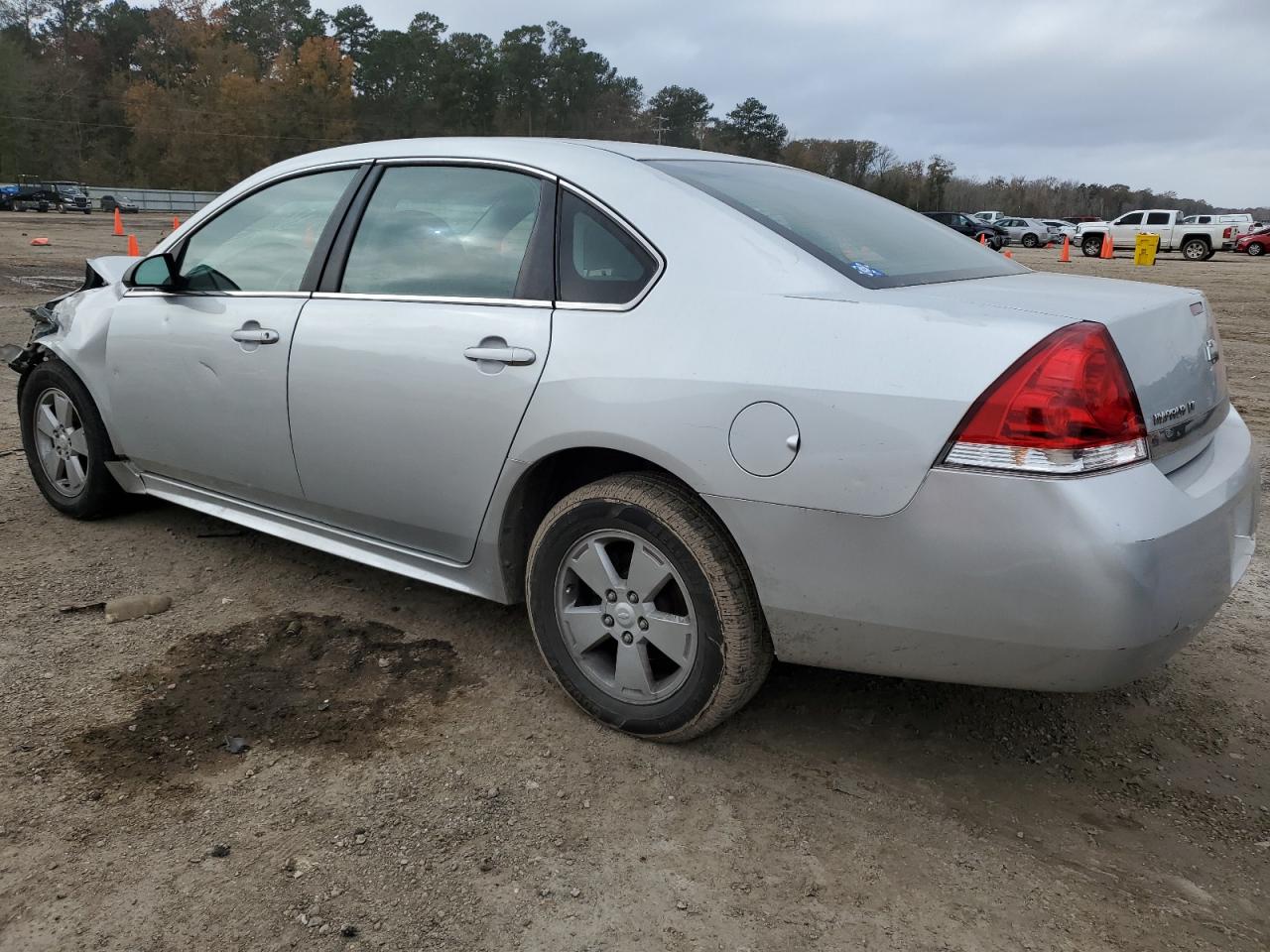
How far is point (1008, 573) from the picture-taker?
2.05 meters

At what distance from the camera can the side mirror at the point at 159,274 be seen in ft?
12.1

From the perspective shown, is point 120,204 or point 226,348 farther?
point 120,204

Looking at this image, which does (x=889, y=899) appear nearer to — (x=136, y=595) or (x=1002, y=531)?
(x=1002, y=531)

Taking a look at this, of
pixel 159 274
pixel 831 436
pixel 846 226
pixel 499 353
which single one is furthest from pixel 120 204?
pixel 831 436

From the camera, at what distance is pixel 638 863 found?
222 cm

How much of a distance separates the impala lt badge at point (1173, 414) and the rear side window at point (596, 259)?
1214 millimetres

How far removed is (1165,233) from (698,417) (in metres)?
35.2

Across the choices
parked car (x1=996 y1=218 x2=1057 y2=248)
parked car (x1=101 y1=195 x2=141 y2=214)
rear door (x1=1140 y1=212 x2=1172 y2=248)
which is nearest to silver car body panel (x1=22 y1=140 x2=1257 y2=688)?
rear door (x1=1140 y1=212 x2=1172 y2=248)

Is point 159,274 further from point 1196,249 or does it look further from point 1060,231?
point 1060,231

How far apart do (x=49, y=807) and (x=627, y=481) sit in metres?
1.59

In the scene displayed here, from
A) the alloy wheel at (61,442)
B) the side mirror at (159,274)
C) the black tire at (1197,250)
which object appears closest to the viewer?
the side mirror at (159,274)

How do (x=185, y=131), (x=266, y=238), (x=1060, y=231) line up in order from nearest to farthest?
(x=266, y=238)
(x=1060, y=231)
(x=185, y=131)

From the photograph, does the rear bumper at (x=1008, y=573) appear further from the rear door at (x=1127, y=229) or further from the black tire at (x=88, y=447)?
the rear door at (x=1127, y=229)

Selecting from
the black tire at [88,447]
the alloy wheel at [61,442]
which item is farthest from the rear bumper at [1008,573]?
the alloy wheel at [61,442]
